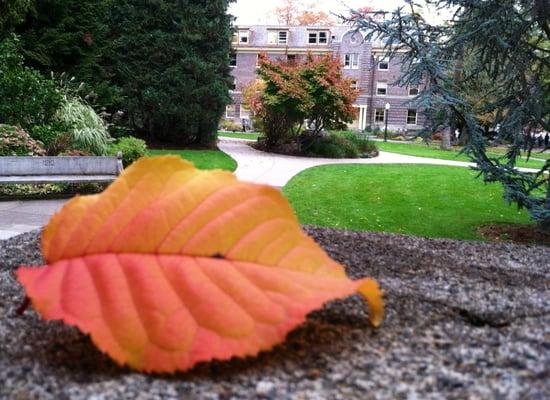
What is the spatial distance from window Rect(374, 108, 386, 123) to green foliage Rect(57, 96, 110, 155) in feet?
139

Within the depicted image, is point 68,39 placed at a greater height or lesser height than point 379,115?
greater

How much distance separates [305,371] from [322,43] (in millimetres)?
49301

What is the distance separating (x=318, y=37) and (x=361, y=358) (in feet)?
162

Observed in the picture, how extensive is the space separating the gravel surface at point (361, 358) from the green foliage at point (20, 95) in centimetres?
966

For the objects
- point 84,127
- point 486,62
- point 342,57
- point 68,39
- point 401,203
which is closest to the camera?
point 486,62

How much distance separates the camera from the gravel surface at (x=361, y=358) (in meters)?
1.25

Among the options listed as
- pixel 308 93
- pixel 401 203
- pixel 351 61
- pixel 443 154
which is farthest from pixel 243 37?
pixel 401 203

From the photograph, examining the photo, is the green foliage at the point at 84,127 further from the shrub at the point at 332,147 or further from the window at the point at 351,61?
the window at the point at 351,61

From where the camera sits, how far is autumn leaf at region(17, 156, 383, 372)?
50.0 inches

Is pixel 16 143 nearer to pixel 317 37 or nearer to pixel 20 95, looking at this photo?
pixel 20 95

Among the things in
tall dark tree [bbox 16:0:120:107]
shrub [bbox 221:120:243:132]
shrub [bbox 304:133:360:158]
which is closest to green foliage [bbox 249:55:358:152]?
shrub [bbox 304:133:360:158]

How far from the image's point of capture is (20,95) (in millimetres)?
10727

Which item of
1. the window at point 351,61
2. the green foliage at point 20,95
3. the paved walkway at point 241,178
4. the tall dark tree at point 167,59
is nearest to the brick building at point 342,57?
the window at point 351,61

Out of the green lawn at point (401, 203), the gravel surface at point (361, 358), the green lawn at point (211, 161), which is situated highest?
the gravel surface at point (361, 358)
